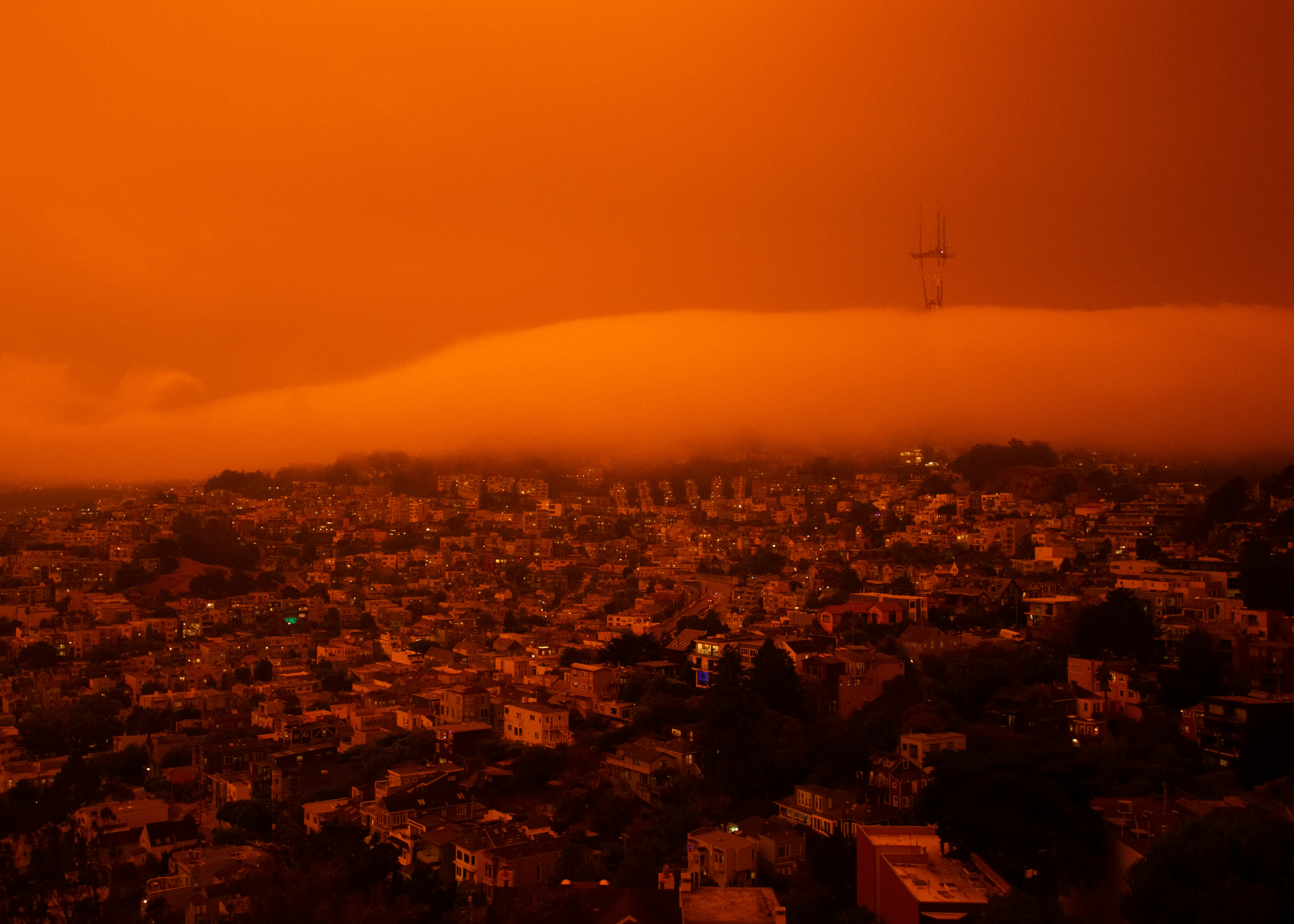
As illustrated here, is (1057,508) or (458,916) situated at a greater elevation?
(1057,508)

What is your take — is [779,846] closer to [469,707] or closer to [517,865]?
[517,865]

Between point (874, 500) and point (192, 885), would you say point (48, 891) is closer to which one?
point (192, 885)

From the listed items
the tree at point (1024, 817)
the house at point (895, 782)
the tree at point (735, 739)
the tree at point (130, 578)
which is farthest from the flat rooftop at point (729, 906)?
the tree at point (130, 578)

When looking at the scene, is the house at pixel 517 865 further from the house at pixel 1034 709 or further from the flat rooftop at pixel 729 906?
the house at pixel 1034 709

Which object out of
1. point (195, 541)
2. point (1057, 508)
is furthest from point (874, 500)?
point (195, 541)

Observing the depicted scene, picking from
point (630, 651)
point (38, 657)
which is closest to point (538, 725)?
point (630, 651)

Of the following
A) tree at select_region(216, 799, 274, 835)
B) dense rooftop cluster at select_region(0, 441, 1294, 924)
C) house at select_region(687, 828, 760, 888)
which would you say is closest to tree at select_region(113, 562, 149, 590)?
dense rooftop cluster at select_region(0, 441, 1294, 924)
